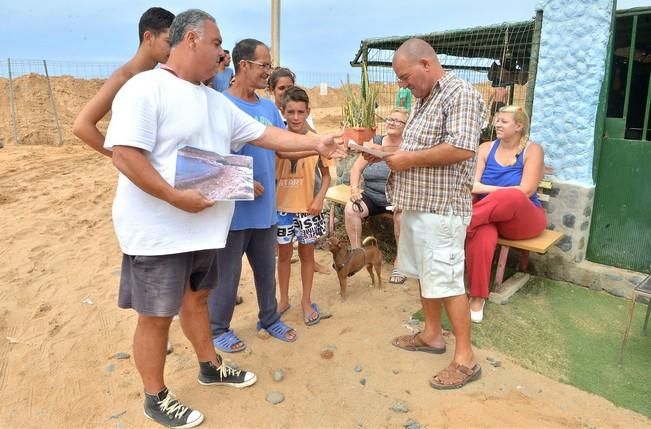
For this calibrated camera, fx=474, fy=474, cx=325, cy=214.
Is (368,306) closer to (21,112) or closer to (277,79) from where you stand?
(277,79)

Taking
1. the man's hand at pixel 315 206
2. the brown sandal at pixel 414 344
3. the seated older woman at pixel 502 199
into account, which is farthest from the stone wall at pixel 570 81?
the man's hand at pixel 315 206

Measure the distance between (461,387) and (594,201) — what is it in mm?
2404

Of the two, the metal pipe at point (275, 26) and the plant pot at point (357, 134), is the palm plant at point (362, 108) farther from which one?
the metal pipe at point (275, 26)

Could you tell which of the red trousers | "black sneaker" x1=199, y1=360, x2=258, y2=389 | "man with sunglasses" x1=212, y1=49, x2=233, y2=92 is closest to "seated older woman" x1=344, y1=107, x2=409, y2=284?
the red trousers

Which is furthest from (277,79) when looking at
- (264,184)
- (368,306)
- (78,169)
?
(78,169)

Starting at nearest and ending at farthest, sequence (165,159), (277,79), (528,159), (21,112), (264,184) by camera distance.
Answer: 1. (165,159)
2. (264,184)
3. (277,79)
4. (528,159)
5. (21,112)

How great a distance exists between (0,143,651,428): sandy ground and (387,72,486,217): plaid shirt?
3.53 ft

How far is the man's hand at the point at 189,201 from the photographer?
201 cm

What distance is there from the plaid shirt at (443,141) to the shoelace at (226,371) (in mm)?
1382

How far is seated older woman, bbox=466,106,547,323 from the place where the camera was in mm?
3607

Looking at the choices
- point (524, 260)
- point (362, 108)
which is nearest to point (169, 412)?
point (524, 260)

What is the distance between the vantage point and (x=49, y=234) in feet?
18.7

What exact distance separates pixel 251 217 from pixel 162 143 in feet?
3.19

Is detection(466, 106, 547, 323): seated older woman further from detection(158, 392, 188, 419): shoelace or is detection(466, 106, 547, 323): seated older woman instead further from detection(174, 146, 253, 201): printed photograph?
detection(158, 392, 188, 419): shoelace
